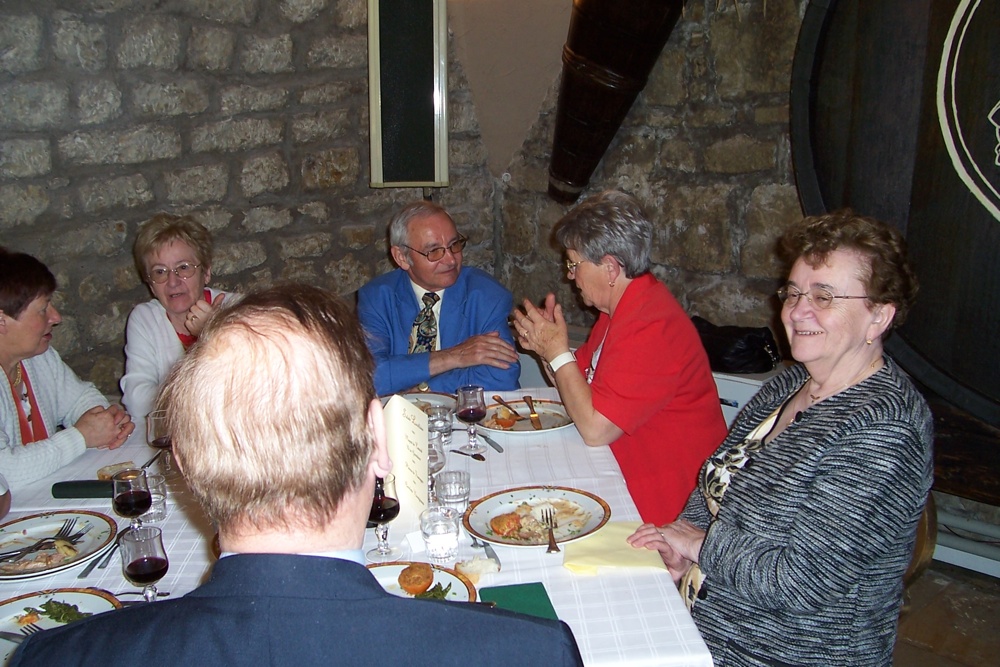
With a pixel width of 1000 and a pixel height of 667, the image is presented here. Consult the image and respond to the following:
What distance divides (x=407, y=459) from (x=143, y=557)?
18.9 inches

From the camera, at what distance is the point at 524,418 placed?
2.36 metres

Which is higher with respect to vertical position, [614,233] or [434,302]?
[614,233]

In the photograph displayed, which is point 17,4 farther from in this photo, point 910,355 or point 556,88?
point 910,355

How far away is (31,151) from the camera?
9.40 feet

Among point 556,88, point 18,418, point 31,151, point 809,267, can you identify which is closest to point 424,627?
point 809,267

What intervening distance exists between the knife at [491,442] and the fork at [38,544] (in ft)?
3.17

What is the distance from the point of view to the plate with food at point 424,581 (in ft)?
4.51

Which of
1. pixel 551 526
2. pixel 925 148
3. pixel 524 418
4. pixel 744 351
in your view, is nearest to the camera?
pixel 551 526

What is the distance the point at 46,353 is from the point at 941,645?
286 centimetres

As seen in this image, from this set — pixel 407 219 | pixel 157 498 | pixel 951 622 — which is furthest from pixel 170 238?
pixel 951 622

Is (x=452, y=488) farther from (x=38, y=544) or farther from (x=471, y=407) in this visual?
(x=38, y=544)

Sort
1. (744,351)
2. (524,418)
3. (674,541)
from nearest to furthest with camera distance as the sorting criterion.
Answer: (674,541), (524,418), (744,351)

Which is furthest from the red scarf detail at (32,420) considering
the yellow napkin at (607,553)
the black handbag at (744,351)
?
the black handbag at (744,351)

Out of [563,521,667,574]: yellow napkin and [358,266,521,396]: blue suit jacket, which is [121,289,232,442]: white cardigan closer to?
[358,266,521,396]: blue suit jacket
